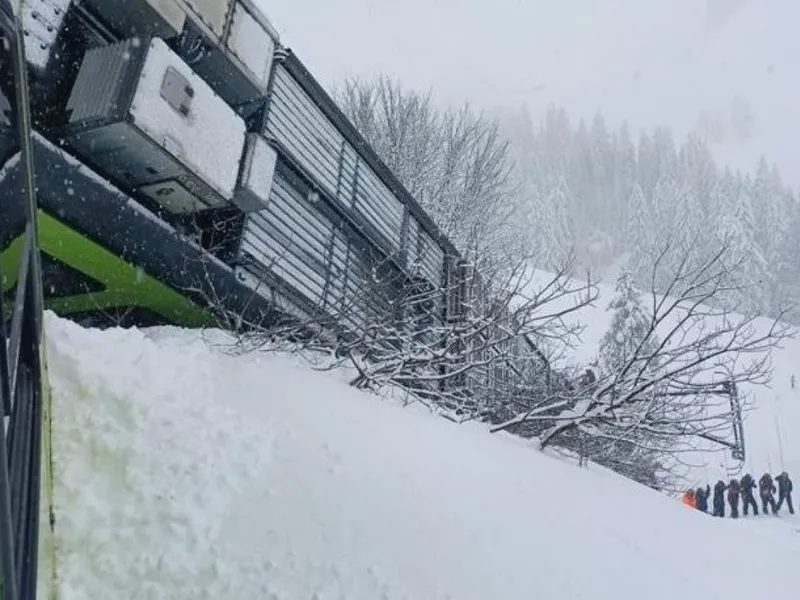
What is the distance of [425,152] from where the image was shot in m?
23.0

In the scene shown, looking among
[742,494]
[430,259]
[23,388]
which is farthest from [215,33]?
[742,494]

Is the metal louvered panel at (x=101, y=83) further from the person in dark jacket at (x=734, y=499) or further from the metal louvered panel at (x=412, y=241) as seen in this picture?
the person in dark jacket at (x=734, y=499)

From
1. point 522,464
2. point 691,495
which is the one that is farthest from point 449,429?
point 691,495

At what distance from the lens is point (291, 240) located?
8.52 meters

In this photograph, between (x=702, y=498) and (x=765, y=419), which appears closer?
(x=702, y=498)

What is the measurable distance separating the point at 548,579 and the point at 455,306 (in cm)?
647

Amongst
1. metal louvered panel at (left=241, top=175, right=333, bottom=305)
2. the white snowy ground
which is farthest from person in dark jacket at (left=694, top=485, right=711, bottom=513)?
metal louvered panel at (left=241, top=175, right=333, bottom=305)

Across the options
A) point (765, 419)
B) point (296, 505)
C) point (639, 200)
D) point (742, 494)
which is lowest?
point (296, 505)

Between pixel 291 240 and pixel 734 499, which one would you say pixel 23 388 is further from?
pixel 734 499

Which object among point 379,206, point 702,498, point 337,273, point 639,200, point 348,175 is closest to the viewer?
point 337,273

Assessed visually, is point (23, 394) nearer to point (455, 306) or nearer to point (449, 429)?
point (449, 429)

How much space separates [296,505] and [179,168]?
372cm

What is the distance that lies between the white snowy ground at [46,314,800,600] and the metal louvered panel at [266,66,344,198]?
3529 mm

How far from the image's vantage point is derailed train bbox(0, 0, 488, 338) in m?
6.11
